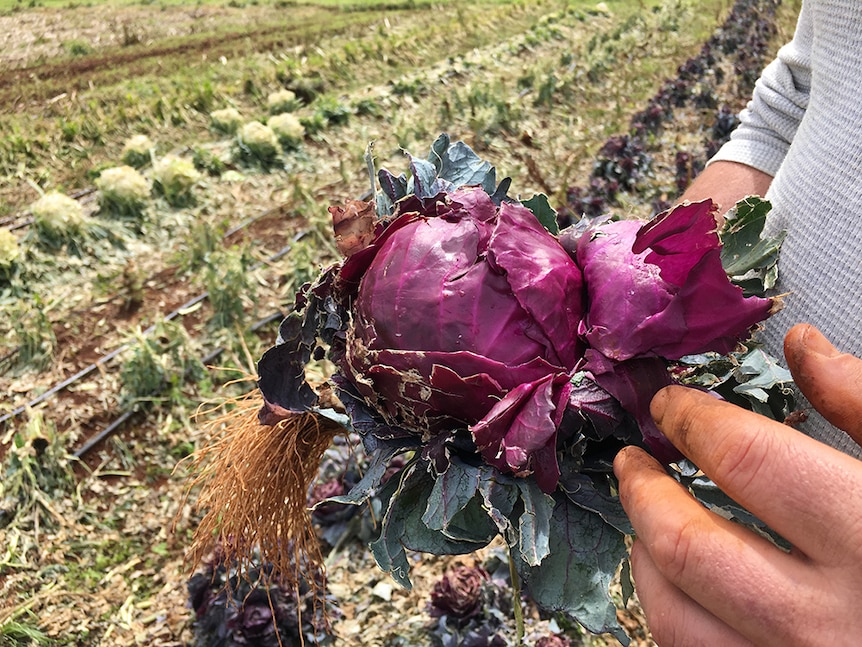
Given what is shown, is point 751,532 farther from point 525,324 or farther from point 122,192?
point 122,192

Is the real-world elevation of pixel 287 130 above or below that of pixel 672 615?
below

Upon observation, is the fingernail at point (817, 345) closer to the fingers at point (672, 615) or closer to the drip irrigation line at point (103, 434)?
the fingers at point (672, 615)

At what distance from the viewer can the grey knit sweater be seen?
866 mm

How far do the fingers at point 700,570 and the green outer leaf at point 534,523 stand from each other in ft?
0.28

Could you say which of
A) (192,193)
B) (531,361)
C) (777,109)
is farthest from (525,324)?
(192,193)

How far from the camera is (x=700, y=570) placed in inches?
20.3

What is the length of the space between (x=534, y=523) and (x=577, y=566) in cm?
8

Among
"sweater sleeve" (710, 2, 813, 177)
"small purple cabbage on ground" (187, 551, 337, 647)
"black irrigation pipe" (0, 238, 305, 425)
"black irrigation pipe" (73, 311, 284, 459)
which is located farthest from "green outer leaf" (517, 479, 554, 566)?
"black irrigation pipe" (0, 238, 305, 425)

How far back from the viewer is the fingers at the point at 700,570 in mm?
484

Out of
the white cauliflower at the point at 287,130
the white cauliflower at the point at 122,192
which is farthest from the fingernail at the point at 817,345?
the white cauliflower at the point at 287,130

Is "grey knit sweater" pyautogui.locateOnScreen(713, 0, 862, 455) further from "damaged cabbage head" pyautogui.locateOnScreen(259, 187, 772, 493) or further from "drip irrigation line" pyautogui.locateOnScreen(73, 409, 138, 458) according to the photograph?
"drip irrigation line" pyautogui.locateOnScreen(73, 409, 138, 458)

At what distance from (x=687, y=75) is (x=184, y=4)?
419 centimetres

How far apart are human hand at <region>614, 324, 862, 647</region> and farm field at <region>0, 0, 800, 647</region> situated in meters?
0.93

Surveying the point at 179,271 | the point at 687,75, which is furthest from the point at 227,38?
the point at 687,75
